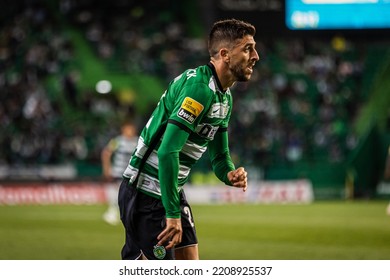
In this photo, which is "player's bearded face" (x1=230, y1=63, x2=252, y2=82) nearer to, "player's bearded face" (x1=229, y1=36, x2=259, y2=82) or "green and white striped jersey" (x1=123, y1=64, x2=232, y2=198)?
"player's bearded face" (x1=229, y1=36, x2=259, y2=82)

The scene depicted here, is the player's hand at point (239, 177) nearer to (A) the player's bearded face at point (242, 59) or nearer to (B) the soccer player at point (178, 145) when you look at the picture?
(B) the soccer player at point (178, 145)

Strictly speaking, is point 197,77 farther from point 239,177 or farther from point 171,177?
point 239,177

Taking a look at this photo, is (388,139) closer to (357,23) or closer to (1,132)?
(357,23)

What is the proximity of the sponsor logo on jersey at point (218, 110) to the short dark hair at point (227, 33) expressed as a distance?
28 centimetres

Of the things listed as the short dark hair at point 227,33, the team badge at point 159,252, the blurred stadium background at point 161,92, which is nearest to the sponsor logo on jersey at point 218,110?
the short dark hair at point 227,33

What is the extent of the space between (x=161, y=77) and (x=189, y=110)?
18.1m

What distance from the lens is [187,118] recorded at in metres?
3.83

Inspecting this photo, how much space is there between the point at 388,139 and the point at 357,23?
518 centimetres

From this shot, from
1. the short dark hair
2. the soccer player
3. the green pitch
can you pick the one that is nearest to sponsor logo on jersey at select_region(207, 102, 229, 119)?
the soccer player

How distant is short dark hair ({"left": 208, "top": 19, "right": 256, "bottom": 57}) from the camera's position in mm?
4043

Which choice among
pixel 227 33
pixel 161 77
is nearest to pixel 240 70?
pixel 227 33

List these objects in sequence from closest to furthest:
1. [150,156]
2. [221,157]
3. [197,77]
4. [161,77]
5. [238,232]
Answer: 1. [197,77]
2. [150,156]
3. [221,157]
4. [238,232]
5. [161,77]
